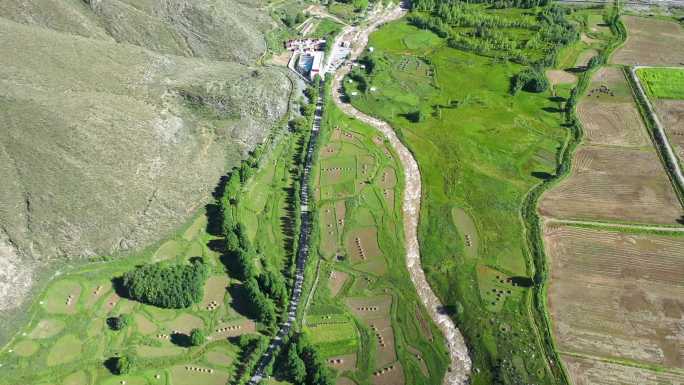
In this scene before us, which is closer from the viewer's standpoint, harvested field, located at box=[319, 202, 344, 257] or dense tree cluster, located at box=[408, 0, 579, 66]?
harvested field, located at box=[319, 202, 344, 257]

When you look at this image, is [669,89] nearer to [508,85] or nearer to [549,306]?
[508,85]

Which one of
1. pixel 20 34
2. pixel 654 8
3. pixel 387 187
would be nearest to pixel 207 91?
→ pixel 20 34

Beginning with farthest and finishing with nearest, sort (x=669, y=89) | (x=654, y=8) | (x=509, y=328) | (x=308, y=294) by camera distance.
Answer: (x=654, y=8) → (x=669, y=89) → (x=308, y=294) → (x=509, y=328)

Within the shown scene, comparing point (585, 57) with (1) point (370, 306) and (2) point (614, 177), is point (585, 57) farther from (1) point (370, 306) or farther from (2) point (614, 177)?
(1) point (370, 306)

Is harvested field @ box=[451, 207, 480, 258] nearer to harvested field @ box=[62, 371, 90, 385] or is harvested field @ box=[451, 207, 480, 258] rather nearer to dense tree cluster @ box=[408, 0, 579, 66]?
dense tree cluster @ box=[408, 0, 579, 66]

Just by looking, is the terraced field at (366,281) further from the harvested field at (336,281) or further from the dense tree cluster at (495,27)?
the dense tree cluster at (495,27)

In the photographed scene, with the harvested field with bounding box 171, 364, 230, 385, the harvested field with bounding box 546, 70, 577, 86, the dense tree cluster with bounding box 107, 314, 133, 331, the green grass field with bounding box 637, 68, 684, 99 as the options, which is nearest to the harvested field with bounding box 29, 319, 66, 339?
the dense tree cluster with bounding box 107, 314, 133, 331
